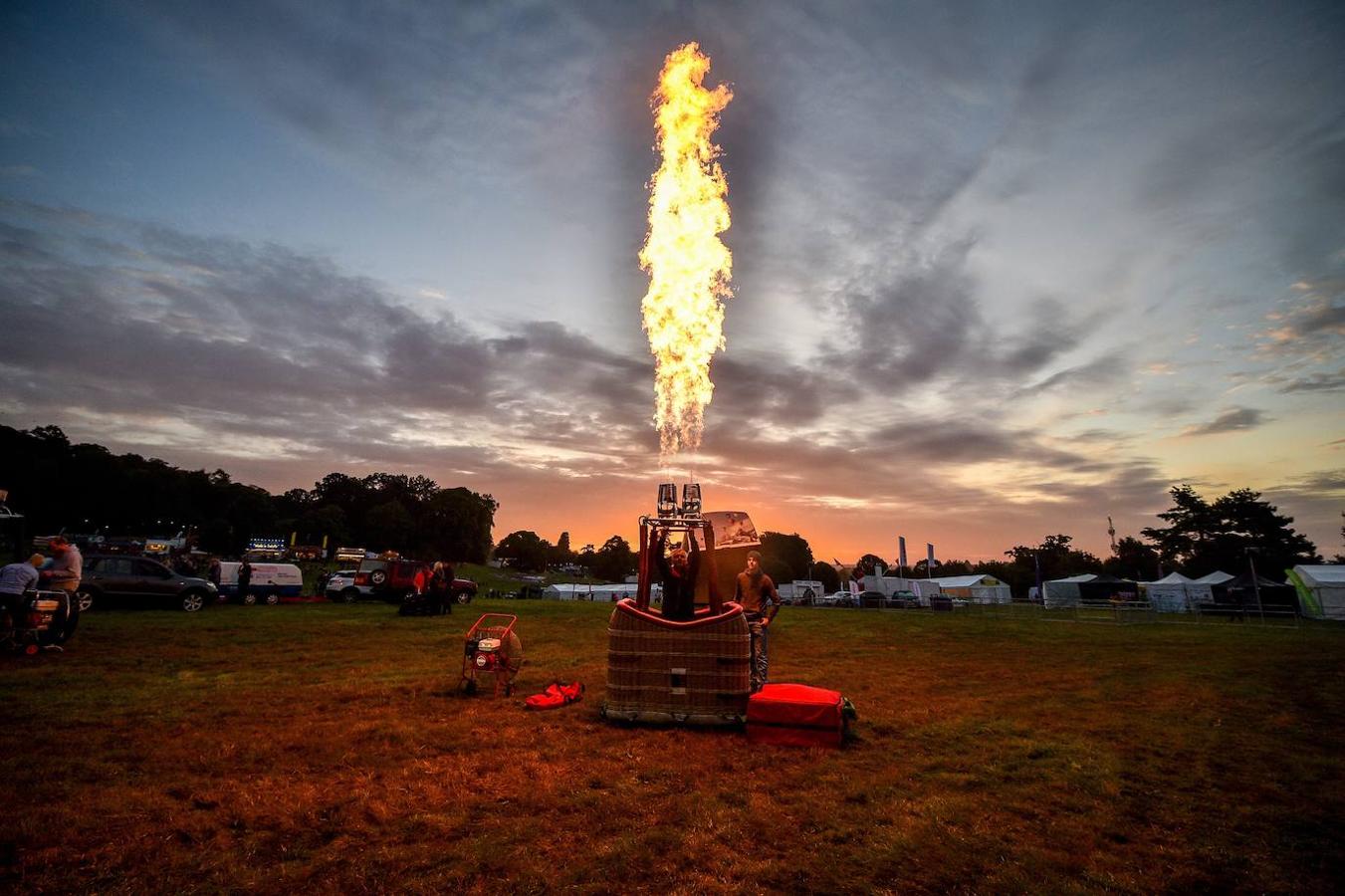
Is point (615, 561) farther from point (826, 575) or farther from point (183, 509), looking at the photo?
point (183, 509)

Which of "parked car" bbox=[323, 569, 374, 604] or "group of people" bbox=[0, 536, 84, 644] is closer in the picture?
"group of people" bbox=[0, 536, 84, 644]

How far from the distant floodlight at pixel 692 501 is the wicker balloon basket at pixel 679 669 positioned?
171 centimetres

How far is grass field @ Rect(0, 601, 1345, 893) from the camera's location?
4133 mm

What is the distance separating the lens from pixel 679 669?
26.9 ft

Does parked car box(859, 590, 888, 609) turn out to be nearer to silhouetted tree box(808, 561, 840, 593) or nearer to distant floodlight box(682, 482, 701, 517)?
distant floodlight box(682, 482, 701, 517)

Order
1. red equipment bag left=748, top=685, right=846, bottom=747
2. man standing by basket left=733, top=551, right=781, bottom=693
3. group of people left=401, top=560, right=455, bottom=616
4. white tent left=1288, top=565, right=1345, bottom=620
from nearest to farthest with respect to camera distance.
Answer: red equipment bag left=748, top=685, right=846, bottom=747, man standing by basket left=733, top=551, right=781, bottom=693, group of people left=401, top=560, right=455, bottom=616, white tent left=1288, top=565, right=1345, bottom=620

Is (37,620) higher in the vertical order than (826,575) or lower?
lower

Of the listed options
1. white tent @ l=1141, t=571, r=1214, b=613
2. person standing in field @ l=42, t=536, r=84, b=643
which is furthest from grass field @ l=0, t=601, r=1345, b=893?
white tent @ l=1141, t=571, r=1214, b=613

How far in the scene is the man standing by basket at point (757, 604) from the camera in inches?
395

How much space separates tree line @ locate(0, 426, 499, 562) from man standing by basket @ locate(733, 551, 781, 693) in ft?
317

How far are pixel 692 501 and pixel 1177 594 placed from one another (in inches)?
1999

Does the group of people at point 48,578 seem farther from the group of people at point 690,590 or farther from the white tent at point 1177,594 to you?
the white tent at point 1177,594

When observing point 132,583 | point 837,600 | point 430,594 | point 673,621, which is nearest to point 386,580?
point 430,594

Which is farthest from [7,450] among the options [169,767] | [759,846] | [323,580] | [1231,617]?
[1231,617]
